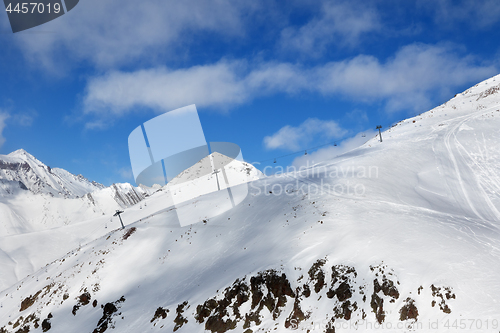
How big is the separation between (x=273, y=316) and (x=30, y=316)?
29.4 metres

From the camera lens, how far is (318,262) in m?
18.2

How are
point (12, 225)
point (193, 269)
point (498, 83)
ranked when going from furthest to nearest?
point (12, 225)
point (498, 83)
point (193, 269)

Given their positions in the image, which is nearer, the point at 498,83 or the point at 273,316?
the point at 273,316

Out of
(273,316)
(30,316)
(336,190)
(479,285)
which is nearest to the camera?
(479,285)

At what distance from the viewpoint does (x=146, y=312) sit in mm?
23469

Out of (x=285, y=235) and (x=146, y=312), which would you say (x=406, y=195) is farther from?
(x=146, y=312)

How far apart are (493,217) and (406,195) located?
24.2 ft

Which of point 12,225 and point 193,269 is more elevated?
point 12,225

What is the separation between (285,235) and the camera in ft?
77.3

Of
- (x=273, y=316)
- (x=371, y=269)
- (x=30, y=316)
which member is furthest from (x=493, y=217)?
(x=30, y=316)

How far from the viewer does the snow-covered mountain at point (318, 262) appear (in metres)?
14.4

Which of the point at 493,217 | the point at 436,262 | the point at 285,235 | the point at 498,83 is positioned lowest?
the point at 493,217

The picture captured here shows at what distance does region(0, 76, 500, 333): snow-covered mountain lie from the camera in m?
14.4

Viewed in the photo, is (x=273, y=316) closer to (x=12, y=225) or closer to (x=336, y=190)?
(x=336, y=190)
